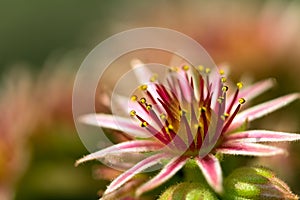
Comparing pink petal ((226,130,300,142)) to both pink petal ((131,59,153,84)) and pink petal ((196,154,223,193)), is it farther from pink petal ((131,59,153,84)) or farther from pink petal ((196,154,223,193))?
pink petal ((131,59,153,84))

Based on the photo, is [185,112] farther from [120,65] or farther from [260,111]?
[120,65]

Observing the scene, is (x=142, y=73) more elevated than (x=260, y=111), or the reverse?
(x=142, y=73)

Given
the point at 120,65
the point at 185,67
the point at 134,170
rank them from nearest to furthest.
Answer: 1. the point at 134,170
2. the point at 185,67
3. the point at 120,65

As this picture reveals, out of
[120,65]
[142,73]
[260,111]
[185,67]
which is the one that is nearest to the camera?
[260,111]

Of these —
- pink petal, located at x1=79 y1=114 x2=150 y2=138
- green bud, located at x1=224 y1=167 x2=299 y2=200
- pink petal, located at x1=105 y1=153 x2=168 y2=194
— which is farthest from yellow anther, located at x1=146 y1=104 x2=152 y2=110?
green bud, located at x1=224 y1=167 x2=299 y2=200

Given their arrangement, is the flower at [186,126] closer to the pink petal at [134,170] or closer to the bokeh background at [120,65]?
the pink petal at [134,170]

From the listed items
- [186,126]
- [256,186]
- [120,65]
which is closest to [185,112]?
[186,126]

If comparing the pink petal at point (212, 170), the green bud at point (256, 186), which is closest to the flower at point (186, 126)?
the pink petal at point (212, 170)
